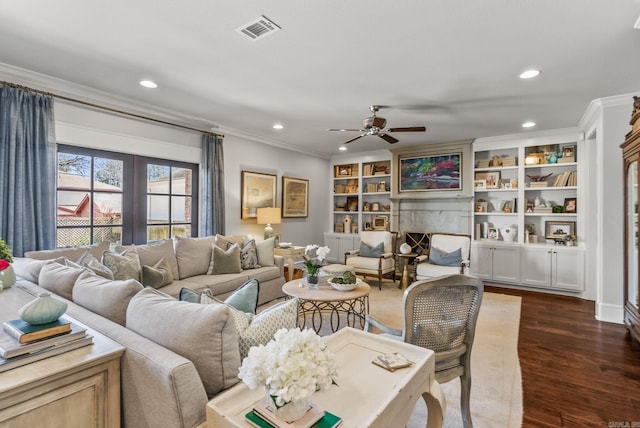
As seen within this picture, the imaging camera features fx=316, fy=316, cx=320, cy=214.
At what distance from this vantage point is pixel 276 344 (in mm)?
852

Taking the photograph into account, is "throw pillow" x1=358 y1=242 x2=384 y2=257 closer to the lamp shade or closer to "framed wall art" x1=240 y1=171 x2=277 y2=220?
the lamp shade

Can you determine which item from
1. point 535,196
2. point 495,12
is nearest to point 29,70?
point 495,12

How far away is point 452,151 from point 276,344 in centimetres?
578

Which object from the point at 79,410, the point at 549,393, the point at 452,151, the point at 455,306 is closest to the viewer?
the point at 79,410

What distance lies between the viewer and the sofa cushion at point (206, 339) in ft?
3.71

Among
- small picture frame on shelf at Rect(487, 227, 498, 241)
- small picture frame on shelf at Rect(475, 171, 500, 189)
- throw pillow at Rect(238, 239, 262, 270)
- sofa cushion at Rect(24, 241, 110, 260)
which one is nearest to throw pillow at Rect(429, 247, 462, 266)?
small picture frame on shelf at Rect(487, 227, 498, 241)

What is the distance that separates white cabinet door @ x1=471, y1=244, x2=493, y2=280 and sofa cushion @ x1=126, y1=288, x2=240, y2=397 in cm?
527

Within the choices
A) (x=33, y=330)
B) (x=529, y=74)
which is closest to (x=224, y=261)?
(x=33, y=330)

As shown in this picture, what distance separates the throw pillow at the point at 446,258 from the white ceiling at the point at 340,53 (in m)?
2.08

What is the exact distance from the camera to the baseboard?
3637mm

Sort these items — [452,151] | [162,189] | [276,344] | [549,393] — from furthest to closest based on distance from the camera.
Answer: [452,151] < [162,189] < [549,393] < [276,344]

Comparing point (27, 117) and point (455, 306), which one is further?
point (27, 117)

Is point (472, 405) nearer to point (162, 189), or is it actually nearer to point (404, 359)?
point (404, 359)

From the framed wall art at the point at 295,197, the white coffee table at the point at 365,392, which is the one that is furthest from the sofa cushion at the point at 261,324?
the framed wall art at the point at 295,197
